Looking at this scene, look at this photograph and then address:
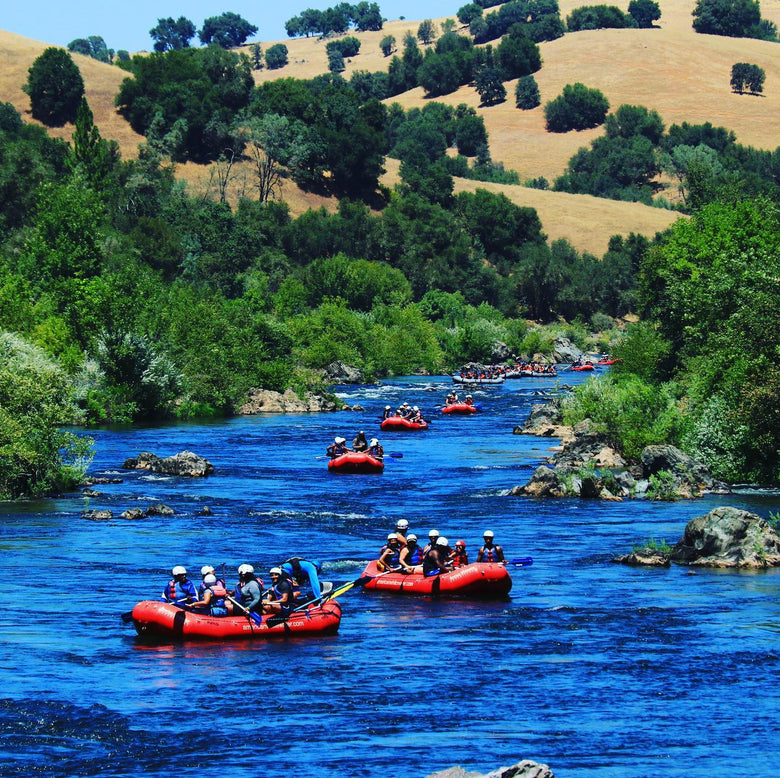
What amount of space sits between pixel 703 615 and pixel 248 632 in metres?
11.3

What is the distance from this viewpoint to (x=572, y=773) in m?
22.5

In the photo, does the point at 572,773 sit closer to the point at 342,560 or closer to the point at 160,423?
the point at 342,560

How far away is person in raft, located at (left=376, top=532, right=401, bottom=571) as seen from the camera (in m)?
37.2

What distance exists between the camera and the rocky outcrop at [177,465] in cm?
5625

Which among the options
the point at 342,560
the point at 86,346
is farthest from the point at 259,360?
the point at 342,560

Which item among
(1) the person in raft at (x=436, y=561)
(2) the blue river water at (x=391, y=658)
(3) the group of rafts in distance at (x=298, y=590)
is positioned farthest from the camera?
(1) the person in raft at (x=436, y=561)

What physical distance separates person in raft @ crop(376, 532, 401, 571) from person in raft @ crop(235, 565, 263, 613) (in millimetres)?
5916

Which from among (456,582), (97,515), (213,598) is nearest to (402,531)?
(456,582)

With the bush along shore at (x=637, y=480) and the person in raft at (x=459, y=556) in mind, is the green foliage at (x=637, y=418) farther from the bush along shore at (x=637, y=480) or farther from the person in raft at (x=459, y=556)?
the person in raft at (x=459, y=556)

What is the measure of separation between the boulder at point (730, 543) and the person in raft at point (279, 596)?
43.0ft

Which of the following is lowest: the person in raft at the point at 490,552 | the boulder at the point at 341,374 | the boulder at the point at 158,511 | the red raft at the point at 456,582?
the boulder at the point at 341,374

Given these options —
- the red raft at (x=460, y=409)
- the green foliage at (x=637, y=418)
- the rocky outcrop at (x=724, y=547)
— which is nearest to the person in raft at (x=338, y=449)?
the green foliage at (x=637, y=418)

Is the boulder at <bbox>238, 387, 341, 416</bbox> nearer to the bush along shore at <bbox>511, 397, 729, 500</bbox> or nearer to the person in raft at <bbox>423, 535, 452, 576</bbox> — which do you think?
the bush along shore at <bbox>511, 397, 729, 500</bbox>

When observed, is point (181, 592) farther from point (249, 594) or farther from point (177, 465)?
point (177, 465)
